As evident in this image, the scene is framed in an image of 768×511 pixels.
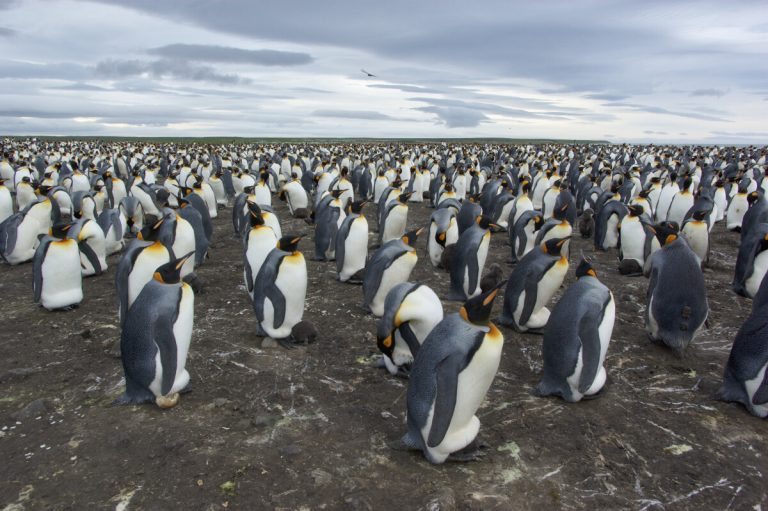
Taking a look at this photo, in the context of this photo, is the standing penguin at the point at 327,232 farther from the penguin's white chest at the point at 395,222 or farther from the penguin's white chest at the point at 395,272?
the penguin's white chest at the point at 395,272

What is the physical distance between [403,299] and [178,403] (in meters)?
2.06

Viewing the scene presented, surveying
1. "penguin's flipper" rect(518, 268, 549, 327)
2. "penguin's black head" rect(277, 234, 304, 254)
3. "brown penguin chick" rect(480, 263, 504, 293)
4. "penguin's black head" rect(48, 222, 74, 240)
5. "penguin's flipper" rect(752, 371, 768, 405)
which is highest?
"penguin's black head" rect(277, 234, 304, 254)

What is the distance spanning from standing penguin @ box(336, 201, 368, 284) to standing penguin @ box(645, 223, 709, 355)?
3.90m

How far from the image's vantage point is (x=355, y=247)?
745cm

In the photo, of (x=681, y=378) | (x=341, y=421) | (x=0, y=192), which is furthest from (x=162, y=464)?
(x=0, y=192)

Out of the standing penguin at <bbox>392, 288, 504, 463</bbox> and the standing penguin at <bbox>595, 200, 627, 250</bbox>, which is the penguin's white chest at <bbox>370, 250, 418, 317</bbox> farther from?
the standing penguin at <bbox>595, 200, 627, 250</bbox>

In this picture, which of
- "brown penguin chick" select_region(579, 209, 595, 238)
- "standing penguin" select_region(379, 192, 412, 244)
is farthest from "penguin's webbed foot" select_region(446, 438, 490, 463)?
"brown penguin chick" select_region(579, 209, 595, 238)

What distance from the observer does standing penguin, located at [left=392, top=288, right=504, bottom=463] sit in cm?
319

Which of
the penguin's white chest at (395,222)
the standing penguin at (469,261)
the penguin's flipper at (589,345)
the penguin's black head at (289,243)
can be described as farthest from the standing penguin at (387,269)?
the penguin's white chest at (395,222)

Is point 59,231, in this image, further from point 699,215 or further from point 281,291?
point 699,215

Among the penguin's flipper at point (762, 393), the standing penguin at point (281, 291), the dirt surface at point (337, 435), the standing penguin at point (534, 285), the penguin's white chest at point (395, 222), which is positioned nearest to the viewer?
the dirt surface at point (337, 435)

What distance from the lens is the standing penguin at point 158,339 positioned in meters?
3.91

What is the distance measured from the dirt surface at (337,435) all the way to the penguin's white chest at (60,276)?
0.58 meters

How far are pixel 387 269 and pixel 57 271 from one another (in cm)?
408
